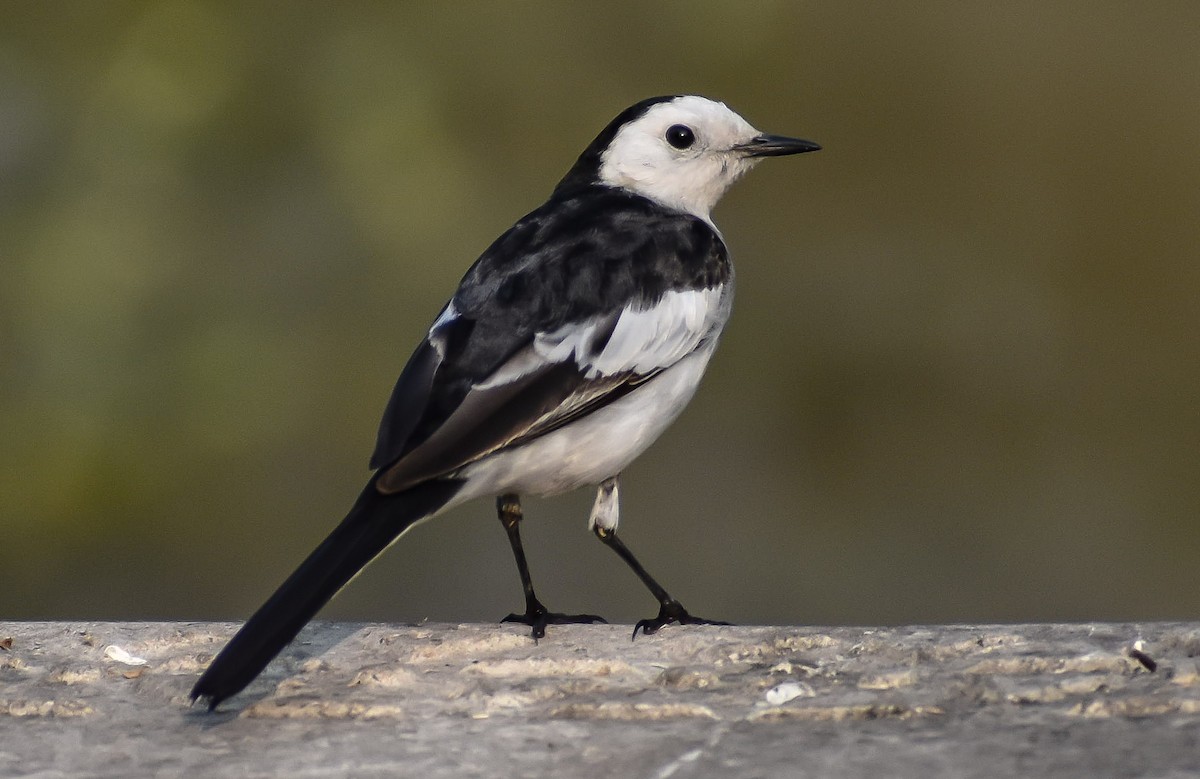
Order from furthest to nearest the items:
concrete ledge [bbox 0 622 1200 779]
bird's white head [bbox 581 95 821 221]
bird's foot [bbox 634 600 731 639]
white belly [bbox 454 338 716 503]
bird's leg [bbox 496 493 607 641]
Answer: bird's white head [bbox 581 95 821 221] → bird's leg [bbox 496 493 607 641] → white belly [bbox 454 338 716 503] → bird's foot [bbox 634 600 731 639] → concrete ledge [bbox 0 622 1200 779]

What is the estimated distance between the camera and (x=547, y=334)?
4.09 m

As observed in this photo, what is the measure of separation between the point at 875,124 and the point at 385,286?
2.45 meters

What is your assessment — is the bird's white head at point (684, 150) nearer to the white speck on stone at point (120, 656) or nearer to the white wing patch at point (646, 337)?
the white wing patch at point (646, 337)

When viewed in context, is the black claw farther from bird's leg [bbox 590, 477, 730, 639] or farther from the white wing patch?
the white wing patch

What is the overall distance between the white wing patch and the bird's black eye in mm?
824

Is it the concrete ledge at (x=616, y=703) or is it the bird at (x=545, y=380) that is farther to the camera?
the bird at (x=545, y=380)

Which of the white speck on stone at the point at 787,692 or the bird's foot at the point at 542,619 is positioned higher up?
the white speck on stone at the point at 787,692

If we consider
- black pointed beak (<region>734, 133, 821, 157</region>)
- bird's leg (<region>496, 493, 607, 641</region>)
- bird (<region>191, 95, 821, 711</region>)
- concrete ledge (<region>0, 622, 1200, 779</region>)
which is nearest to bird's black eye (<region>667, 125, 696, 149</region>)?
black pointed beak (<region>734, 133, 821, 157</region>)

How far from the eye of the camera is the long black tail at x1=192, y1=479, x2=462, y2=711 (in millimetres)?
2986

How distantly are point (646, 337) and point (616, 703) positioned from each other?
132cm

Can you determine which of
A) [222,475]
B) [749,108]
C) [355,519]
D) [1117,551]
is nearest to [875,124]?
[749,108]

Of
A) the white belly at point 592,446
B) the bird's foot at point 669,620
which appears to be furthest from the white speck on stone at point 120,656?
the bird's foot at point 669,620

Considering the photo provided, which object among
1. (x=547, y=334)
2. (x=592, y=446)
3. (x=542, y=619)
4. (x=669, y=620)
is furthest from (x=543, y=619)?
(x=547, y=334)

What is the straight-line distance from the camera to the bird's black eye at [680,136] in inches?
206
